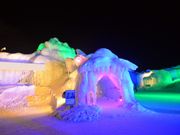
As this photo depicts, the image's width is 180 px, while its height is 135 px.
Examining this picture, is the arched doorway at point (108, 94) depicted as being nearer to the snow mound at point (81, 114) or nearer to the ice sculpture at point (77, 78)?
the ice sculpture at point (77, 78)

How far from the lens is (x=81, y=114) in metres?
9.27

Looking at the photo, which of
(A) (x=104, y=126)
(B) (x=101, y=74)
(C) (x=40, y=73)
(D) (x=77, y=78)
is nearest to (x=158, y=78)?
(C) (x=40, y=73)

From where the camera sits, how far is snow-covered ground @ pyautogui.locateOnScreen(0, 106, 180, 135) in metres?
7.46

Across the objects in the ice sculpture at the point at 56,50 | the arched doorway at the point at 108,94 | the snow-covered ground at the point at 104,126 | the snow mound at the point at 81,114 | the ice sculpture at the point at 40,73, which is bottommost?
the snow-covered ground at the point at 104,126

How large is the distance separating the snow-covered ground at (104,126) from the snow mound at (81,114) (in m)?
0.25

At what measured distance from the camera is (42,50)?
67.4 feet

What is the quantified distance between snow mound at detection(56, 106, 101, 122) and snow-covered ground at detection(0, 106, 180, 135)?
25 centimetres

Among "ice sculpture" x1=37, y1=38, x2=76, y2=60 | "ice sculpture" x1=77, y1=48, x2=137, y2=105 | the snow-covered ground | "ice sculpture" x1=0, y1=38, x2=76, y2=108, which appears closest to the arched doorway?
"ice sculpture" x1=77, y1=48, x2=137, y2=105

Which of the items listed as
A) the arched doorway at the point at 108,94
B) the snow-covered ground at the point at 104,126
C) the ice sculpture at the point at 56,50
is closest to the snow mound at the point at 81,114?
the snow-covered ground at the point at 104,126

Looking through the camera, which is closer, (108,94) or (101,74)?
(101,74)

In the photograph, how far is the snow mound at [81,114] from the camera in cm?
909

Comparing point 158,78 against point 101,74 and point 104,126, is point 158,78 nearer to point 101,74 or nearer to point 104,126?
point 101,74

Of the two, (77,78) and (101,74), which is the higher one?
(101,74)

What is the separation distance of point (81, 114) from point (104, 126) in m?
1.30
